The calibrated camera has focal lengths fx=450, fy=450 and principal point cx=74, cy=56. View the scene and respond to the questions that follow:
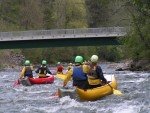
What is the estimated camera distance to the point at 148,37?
38.7 meters

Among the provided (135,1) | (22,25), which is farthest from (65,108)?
(22,25)

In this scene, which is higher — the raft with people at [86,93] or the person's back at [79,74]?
the person's back at [79,74]

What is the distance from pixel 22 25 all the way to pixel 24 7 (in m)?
3.37

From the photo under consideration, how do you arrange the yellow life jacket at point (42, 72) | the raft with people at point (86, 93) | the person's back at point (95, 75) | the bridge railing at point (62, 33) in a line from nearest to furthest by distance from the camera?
1. the raft with people at point (86, 93)
2. the person's back at point (95, 75)
3. the yellow life jacket at point (42, 72)
4. the bridge railing at point (62, 33)

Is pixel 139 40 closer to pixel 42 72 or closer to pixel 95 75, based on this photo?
pixel 42 72

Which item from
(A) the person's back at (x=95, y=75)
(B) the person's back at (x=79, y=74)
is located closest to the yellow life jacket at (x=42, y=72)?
(A) the person's back at (x=95, y=75)

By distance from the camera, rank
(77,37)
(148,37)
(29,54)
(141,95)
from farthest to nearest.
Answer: (29,54) < (77,37) < (148,37) < (141,95)

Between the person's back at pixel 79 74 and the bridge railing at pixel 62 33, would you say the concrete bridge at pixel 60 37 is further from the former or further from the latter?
the person's back at pixel 79 74

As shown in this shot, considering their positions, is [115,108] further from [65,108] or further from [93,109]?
[65,108]

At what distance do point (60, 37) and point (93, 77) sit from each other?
29.0 m

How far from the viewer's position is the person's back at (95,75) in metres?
17.5

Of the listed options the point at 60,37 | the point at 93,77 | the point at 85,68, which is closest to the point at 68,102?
the point at 85,68

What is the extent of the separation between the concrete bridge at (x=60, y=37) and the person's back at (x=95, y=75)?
2801cm

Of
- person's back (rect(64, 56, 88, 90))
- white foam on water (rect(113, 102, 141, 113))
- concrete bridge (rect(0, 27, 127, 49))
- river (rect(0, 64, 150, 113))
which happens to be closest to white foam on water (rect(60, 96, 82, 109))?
river (rect(0, 64, 150, 113))
